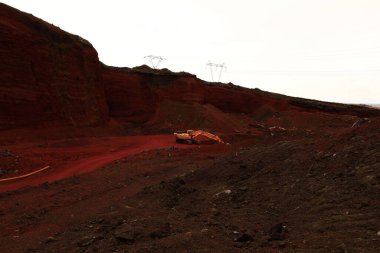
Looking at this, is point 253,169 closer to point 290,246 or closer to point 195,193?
point 195,193

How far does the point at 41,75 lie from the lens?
19406 mm

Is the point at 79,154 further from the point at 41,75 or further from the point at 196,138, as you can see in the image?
the point at 41,75

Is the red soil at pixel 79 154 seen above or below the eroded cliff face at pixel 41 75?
below

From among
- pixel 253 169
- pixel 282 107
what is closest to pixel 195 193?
pixel 253 169

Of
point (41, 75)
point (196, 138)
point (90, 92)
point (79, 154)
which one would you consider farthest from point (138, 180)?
point (90, 92)

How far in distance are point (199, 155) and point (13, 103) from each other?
30.8ft

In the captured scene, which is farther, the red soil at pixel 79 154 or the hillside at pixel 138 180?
the red soil at pixel 79 154

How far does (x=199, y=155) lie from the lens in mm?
13703

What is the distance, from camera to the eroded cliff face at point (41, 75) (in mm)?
17981

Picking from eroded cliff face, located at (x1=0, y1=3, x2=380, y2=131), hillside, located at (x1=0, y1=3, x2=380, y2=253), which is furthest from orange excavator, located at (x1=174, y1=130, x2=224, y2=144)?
eroded cliff face, located at (x1=0, y1=3, x2=380, y2=131)

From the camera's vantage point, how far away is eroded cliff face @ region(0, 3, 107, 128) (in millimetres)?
17981

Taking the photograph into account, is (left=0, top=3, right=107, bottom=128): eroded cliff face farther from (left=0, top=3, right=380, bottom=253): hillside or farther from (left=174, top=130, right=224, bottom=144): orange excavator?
(left=174, top=130, right=224, bottom=144): orange excavator

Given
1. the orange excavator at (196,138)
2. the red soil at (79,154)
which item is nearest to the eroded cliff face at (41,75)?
the red soil at (79,154)

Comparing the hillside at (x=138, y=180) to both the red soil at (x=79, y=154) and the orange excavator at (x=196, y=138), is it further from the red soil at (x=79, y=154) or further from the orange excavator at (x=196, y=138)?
the orange excavator at (x=196, y=138)
